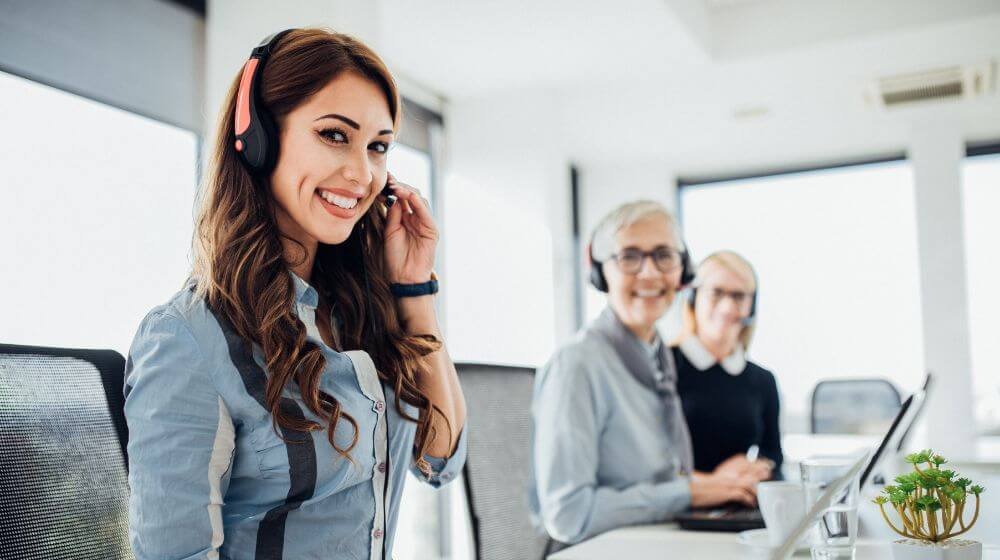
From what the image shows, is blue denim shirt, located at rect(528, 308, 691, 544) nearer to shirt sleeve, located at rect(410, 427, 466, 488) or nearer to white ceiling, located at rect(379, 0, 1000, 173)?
shirt sleeve, located at rect(410, 427, 466, 488)

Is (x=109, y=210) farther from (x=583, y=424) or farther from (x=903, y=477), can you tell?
(x=903, y=477)

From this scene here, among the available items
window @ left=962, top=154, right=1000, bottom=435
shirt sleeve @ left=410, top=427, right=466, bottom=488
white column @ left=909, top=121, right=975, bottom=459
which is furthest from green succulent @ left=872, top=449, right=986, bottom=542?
window @ left=962, top=154, right=1000, bottom=435

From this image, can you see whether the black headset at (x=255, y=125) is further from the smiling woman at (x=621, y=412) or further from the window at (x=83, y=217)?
the window at (x=83, y=217)

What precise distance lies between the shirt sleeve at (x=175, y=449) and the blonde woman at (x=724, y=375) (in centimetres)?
185

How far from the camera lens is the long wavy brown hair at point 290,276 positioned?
1119 millimetres

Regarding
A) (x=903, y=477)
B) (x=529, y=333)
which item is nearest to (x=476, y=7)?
(x=529, y=333)

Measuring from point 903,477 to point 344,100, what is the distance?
35.2 inches

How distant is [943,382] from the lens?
5680 mm

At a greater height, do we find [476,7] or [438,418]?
[476,7]

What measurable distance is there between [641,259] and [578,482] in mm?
588

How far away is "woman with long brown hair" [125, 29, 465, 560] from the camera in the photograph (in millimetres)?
1018

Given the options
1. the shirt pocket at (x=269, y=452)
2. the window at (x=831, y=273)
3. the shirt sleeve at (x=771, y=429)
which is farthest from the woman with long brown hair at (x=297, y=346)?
the window at (x=831, y=273)

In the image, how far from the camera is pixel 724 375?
2.72 metres

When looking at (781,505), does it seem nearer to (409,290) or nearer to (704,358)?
(409,290)
